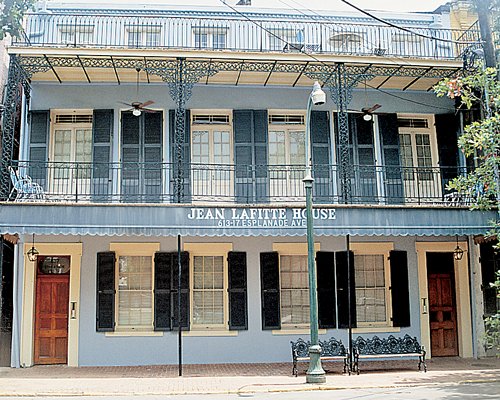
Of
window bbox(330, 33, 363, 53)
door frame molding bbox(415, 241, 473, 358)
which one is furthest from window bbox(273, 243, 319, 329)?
window bbox(330, 33, 363, 53)

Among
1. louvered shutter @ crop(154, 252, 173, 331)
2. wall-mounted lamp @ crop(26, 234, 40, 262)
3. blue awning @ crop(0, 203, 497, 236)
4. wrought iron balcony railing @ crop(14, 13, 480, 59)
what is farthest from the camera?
wrought iron balcony railing @ crop(14, 13, 480, 59)

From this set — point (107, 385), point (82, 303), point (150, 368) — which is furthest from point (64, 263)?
point (107, 385)

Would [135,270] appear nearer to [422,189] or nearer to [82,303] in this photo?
[82,303]

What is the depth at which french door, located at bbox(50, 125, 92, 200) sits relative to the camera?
1477 centimetres

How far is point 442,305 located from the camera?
15.6 metres

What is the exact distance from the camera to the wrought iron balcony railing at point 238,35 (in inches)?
623

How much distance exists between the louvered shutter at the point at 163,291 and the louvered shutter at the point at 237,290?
1349mm

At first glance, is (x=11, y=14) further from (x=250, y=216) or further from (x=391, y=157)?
(x=391, y=157)

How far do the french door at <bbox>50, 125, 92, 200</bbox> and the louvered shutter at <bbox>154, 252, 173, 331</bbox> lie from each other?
229 cm

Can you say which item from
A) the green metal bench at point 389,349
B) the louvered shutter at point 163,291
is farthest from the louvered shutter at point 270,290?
the green metal bench at point 389,349

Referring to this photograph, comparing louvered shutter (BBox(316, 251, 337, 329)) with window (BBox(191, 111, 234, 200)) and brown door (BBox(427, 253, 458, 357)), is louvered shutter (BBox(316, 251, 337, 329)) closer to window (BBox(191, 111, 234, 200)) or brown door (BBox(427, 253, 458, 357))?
brown door (BBox(427, 253, 458, 357))

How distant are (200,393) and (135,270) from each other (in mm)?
4571

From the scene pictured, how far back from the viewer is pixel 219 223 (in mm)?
12344

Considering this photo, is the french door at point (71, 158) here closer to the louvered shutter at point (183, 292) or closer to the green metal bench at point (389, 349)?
the louvered shutter at point (183, 292)
